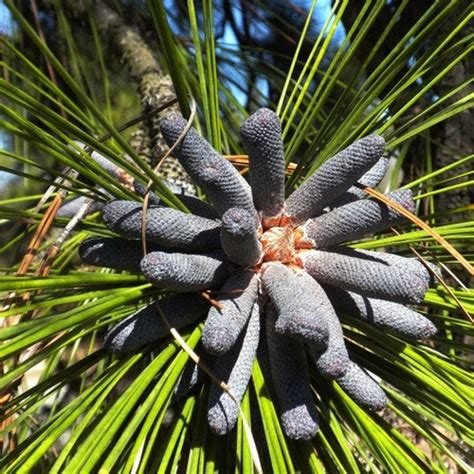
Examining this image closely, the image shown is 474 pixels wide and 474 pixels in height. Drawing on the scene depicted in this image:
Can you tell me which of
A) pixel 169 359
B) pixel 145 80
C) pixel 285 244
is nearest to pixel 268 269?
pixel 285 244

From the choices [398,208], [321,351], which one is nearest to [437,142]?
[398,208]

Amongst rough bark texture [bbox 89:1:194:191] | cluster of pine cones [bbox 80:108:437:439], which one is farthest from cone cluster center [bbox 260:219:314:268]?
rough bark texture [bbox 89:1:194:191]

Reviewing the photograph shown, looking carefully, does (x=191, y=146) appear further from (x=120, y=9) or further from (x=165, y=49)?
(x=120, y=9)

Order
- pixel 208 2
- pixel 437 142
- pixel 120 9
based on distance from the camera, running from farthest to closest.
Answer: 1. pixel 120 9
2. pixel 437 142
3. pixel 208 2

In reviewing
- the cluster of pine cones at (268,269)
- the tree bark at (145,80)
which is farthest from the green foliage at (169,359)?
the tree bark at (145,80)

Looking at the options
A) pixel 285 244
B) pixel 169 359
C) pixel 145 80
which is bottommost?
pixel 169 359

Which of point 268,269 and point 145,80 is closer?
point 268,269

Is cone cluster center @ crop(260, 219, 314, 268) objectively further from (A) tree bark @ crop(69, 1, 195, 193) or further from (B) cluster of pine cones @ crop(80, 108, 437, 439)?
(A) tree bark @ crop(69, 1, 195, 193)

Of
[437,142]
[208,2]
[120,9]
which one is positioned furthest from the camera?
[120,9]

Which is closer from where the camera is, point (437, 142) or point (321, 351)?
point (321, 351)

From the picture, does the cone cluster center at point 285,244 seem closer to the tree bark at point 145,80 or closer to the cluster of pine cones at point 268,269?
the cluster of pine cones at point 268,269

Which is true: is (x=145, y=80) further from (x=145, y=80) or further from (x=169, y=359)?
(x=169, y=359)
